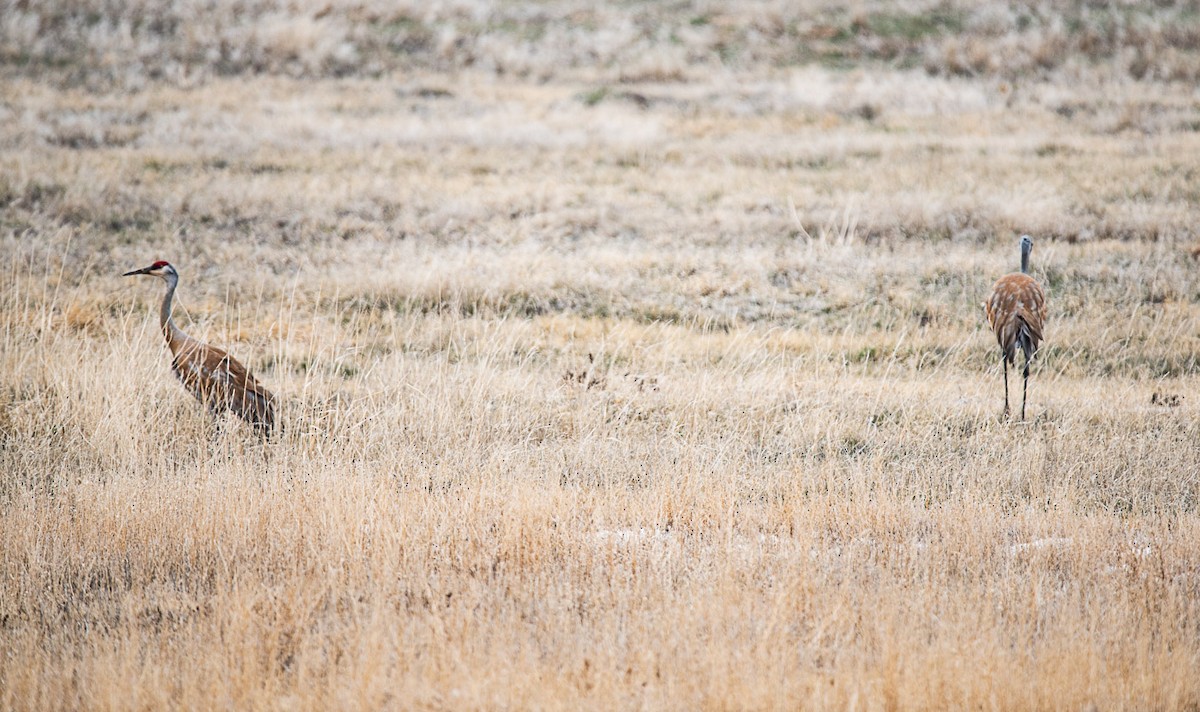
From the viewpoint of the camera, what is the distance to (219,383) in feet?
23.8

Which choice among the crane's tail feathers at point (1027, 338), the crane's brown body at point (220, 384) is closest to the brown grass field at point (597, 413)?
the crane's brown body at point (220, 384)

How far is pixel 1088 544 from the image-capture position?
18.6ft

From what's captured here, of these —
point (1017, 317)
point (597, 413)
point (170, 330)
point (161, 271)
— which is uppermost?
point (161, 271)

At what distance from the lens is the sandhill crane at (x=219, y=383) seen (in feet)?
23.9

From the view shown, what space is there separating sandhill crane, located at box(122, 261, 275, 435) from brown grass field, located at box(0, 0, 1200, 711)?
0.22m

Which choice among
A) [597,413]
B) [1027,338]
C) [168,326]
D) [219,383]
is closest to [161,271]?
[168,326]

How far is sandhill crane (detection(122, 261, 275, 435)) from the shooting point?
7.29 m

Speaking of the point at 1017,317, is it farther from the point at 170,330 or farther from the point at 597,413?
the point at 170,330

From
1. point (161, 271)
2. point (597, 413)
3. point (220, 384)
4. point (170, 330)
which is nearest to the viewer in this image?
point (220, 384)

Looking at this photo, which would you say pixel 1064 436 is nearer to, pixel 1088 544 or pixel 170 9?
pixel 1088 544

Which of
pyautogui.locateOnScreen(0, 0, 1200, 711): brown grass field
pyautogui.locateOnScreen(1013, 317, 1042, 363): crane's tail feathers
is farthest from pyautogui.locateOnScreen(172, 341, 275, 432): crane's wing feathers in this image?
pyautogui.locateOnScreen(1013, 317, 1042, 363): crane's tail feathers

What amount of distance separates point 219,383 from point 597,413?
272cm

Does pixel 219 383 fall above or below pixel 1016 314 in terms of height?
below

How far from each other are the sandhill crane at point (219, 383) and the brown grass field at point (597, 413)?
0.22 meters
